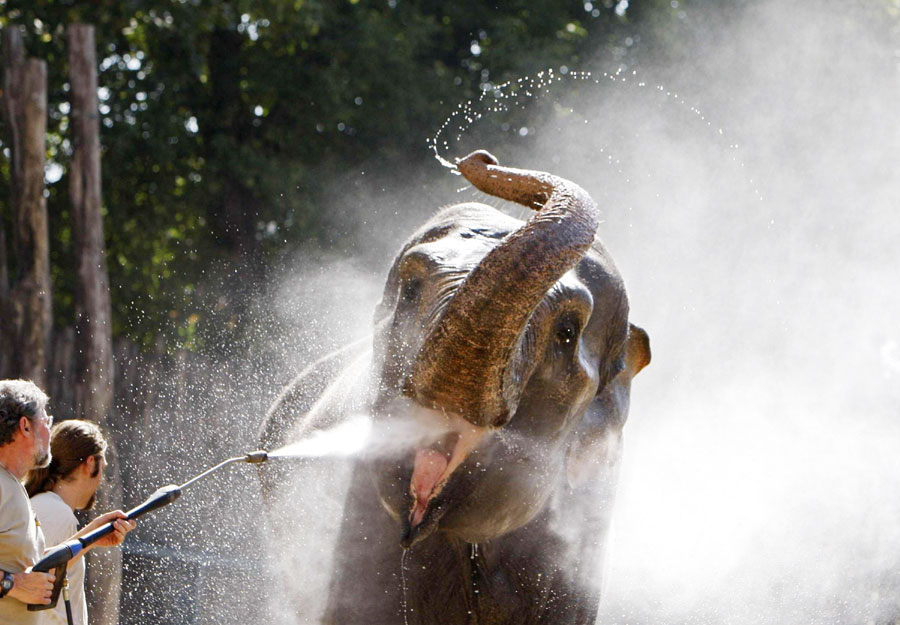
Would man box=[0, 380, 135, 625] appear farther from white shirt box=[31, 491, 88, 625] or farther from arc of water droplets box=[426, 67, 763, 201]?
arc of water droplets box=[426, 67, 763, 201]

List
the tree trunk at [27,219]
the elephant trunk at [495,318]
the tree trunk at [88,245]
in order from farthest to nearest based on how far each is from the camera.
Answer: the tree trunk at [27,219] < the tree trunk at [88,245] < the elephant trunk at [495,318]

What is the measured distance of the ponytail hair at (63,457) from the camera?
3.97 meters

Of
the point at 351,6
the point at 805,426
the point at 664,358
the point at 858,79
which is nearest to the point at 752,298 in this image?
the point at 805,426

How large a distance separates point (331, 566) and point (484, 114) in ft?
26.5

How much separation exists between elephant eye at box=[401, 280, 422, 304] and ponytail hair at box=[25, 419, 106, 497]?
1340mm

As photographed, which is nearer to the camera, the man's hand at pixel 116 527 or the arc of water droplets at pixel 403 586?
the man's hand at pixel 116 527

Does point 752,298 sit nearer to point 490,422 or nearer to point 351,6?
point 490,422

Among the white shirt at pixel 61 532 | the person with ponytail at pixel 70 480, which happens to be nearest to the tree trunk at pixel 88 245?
the person with ponytail at pixel 70 480

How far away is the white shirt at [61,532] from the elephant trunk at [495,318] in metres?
1.53

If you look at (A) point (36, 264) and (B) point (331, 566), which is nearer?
(B) point (331, 566)

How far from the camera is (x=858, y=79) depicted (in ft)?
36.2

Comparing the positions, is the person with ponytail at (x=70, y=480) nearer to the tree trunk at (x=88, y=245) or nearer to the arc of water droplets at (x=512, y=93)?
the tree trunk at (x=88, y=245)

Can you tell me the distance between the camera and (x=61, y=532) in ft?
12.4

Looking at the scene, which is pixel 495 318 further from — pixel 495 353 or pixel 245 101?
pixel 245 101
